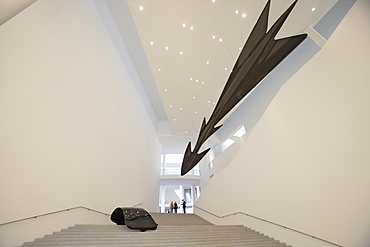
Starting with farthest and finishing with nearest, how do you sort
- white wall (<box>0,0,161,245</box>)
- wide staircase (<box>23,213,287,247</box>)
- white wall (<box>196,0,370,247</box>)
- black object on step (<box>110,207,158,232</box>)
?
black object on step (<box>110,207,158,232</box>)
wide staircase (<box>23,213,287,247</box>)
white wall (<box>0,0,161,245</box>)
white wall (<box>196,0,370,247</box>)

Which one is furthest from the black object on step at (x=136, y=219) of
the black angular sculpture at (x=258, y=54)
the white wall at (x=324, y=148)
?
the black angular sculpture at (x=258, y=54)

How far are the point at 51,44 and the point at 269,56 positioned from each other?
458cm

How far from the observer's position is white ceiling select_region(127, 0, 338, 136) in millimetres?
6031

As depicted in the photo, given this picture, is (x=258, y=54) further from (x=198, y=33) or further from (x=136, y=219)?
(x=136, y=219)

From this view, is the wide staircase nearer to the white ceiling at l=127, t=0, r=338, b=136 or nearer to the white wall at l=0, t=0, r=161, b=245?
the white wall at l=0, t=0, r=161, b=245

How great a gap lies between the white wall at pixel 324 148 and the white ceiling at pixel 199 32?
3628 mm

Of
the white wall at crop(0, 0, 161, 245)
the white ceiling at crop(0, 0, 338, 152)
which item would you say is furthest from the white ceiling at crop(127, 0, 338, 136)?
the white wall at crop(0, 0, 161, 245)

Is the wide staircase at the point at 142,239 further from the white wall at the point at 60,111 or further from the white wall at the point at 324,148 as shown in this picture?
the white wall at the point at 324,148

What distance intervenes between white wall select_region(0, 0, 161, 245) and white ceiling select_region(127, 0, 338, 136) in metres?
1.87

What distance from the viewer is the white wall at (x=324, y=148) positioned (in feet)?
8.83

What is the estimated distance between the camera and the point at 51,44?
3.78 meters

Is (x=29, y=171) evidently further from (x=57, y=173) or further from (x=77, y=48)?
(x=77, y=48)

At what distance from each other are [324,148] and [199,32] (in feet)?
19.2

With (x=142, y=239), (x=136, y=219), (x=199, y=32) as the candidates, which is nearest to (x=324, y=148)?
(x=142, y=239)
